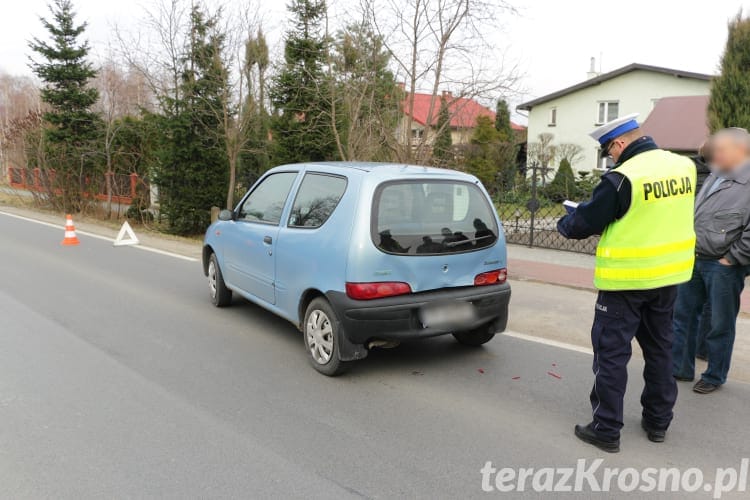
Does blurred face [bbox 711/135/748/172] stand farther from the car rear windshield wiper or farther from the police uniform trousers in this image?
the car rear windshield wiper

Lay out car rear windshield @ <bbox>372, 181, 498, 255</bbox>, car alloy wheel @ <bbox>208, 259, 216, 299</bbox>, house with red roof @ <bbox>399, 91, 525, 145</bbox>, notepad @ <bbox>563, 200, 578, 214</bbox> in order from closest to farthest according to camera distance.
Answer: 1. notepad @ <bbox>563, 200, 578, 214</bbox>
2. car rear windshield @ <bbox>372, 181, 498, 255</bbox>
3. car alloy wheel @ <bbox>208, 259, 216, 299</bbox>
4. house with red roof @ <bbox>399, 91, 525, 145</bbox>

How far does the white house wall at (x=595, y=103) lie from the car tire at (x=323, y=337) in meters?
27.0

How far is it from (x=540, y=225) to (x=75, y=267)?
9.37 m

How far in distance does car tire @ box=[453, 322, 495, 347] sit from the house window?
28541mm

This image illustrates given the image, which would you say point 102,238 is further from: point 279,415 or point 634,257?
point 634,257

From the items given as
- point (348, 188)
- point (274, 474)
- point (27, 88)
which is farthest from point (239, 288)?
point (27, 88)

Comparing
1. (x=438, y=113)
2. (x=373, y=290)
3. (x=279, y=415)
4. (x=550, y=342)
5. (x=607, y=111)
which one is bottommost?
(x=279, y=415)

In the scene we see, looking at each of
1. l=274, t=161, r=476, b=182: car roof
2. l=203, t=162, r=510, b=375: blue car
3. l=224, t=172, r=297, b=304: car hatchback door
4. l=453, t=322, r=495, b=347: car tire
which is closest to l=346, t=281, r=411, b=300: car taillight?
l=203, t=162, r=510, b=375: blue car

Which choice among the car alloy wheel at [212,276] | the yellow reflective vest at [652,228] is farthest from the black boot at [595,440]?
the car alloy wheel at [212,276]

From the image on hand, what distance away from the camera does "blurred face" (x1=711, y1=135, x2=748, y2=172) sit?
422cm

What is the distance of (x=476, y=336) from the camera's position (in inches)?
216

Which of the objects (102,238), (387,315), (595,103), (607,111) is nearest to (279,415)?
(387,315)

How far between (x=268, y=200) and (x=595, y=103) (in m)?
29.7

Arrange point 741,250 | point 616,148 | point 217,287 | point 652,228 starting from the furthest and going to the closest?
point 217,287 < point 741,250 < point 616,148 < point 652,228
